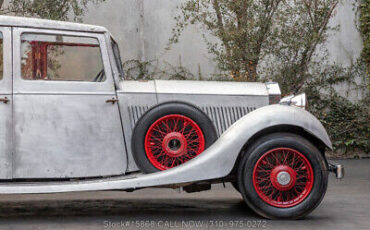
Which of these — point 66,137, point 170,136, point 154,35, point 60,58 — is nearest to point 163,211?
point 170,136

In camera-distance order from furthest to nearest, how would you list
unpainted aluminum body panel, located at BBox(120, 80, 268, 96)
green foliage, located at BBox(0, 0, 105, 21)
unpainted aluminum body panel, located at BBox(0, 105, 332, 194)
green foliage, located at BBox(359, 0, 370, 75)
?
green foliage, located at BBox(359, 0, 370, 75), green foliage, located at BBox(0, 0, 105, 21), unpainted aluminum body panel, located at BBox(120, 80, 268, 96), unpainted aluminum body panel, located at BBox(0, 105, 332, 194)

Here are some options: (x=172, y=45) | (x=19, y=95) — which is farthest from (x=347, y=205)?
(x=172, y=45)

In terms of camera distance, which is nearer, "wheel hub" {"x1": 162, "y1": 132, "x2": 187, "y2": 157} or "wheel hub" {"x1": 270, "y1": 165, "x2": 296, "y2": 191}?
"wheel hub" {"x1": 270, "y1": 165, "x2": 296, "y2": 191}

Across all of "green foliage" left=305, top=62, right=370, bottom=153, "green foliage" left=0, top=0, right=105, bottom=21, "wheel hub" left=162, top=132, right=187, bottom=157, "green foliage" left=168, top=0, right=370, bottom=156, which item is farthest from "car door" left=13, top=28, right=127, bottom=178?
"green foliage" left=305, top=62, right=370, bottom=153

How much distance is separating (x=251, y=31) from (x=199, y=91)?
5581 millimetres

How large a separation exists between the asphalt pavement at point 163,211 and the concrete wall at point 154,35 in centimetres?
536

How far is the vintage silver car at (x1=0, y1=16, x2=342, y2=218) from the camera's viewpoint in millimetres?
5594

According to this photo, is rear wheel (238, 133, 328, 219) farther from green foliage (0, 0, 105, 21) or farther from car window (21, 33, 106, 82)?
green foliage (0, 0, 105, 21)

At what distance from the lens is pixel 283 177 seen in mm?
5598

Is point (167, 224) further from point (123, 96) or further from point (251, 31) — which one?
point (251, 31)

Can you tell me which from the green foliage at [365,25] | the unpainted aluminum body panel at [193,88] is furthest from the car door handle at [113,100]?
the green foliage at [365,25]

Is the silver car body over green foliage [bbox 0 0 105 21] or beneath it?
beneath

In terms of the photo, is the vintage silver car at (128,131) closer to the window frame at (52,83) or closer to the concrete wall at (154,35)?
the window frame at (52,83)

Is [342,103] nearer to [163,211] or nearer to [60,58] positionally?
[163,211]
